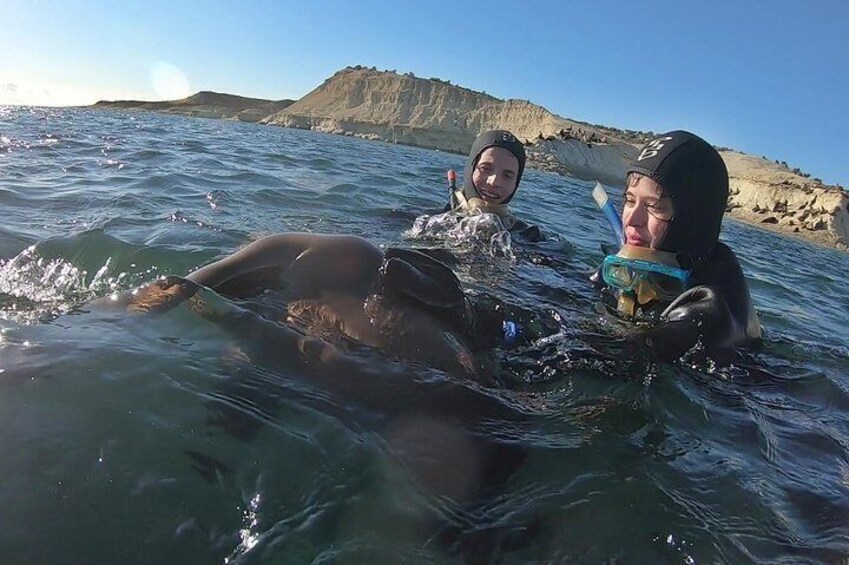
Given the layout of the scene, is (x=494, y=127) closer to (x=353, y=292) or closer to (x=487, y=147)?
(x=487, y=147)

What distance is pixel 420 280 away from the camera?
248 centimetres

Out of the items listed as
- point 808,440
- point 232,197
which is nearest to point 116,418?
point 808,440

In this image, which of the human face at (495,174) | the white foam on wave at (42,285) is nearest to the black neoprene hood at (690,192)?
the human face at (495,174)

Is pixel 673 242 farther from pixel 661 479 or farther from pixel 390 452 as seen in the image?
pixel 390 452

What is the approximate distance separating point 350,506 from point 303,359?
70 cm

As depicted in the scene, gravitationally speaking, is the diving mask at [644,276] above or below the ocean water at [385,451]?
above

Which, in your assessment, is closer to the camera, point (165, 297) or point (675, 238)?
point (165, 297)

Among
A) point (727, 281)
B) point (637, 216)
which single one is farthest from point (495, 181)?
point (727, 281)

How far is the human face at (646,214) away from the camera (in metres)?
4.14

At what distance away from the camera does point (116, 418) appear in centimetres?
195

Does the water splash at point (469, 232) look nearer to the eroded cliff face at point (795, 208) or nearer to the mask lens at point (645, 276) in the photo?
the mask lens at point (645, 276)

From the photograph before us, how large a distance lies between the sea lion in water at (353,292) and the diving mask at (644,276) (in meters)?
1.80

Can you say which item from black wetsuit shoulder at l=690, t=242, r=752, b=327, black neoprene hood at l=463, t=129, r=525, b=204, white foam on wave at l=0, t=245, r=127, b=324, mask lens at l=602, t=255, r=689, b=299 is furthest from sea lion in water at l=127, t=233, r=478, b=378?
black neoprene hood at l=463, t=129, r=525, b=204

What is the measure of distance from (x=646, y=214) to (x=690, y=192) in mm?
316
